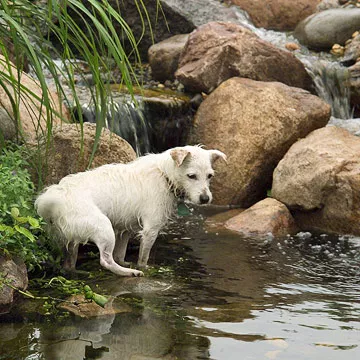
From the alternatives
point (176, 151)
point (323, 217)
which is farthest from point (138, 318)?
point (323, 217)

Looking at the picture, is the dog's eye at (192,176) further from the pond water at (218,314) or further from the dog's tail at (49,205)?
the dog's tail at (49,205)

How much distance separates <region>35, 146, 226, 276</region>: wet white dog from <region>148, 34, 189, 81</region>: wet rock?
22.1 feet

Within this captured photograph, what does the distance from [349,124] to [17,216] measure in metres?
8.13

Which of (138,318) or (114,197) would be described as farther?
(114,197)

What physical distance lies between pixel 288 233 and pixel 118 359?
15.6ft

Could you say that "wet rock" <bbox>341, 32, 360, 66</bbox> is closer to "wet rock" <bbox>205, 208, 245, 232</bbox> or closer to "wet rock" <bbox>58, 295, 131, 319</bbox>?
"wet rock" <bbox>205, 208, 245, 232</bbox>

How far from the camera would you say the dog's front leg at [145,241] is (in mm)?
6152

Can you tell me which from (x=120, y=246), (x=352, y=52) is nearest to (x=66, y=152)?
(x=120, y=246)

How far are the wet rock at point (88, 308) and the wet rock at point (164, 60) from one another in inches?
328

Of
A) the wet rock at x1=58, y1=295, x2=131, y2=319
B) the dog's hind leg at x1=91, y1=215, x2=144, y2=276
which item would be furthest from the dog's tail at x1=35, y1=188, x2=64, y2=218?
the wet rock at x1=58, y1=295, x2=131, y2=319

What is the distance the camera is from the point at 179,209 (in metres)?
6.39

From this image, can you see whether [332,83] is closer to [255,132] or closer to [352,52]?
[352,52]

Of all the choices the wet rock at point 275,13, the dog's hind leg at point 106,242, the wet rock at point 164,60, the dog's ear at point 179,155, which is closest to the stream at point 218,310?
the dog's hind leg at point 106,242

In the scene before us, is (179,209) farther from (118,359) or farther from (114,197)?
(118,359)
